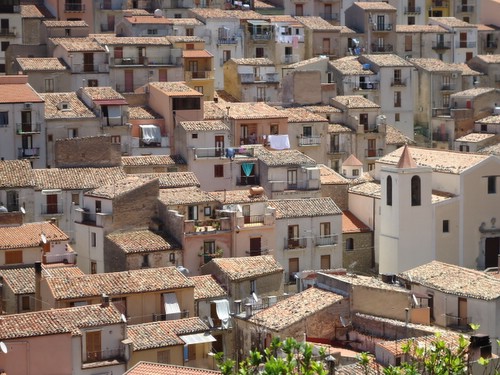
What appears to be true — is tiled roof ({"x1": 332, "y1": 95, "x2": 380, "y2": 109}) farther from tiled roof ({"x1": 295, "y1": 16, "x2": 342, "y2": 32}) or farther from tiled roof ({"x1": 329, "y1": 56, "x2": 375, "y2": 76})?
tiled roof ({"x1": 295, "y1": 16, "x2": 342, "y2": 32})

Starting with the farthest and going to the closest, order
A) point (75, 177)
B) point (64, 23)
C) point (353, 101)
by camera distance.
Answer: point (64, 23), point (353, 101), point (75, 177)

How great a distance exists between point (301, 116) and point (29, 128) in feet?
48.1

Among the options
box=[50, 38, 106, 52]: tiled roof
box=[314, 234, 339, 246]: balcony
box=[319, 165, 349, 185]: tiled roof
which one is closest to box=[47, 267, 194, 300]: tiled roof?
box=[314, 234, 339, 246]: balcony

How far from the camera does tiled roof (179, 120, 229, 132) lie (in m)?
71.8

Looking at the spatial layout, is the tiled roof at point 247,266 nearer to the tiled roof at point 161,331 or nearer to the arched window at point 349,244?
the tiled roof at point 161,331

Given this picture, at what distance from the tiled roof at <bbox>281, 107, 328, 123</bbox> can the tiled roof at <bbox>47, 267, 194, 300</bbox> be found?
23120 millimetres

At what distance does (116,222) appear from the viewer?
62.0 metres

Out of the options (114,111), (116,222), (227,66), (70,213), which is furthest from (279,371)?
(227,66)

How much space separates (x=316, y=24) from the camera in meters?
93.4

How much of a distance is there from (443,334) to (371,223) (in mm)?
18141

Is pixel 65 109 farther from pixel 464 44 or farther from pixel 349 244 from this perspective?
pixel 464 44

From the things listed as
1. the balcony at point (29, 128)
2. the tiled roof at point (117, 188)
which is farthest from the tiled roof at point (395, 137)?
the tiled roof at point (117, 188)

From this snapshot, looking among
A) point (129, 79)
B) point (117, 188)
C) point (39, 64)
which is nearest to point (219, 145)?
point (117, 188)

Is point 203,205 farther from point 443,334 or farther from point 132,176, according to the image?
point 443,334
